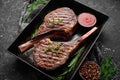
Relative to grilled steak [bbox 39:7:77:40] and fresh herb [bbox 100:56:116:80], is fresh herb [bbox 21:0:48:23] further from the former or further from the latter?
fresh herb [bbox 100:56:116:80]

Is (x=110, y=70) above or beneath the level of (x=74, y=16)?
beneath

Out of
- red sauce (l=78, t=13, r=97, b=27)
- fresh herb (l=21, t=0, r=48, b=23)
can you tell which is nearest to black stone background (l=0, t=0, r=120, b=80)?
fresh herb (l=21, t=0, r=48, b=23)

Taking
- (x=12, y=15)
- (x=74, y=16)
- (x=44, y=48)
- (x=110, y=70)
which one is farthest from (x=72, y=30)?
(x=12, y=15)

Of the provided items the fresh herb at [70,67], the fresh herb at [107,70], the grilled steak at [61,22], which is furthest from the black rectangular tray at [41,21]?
the fresh herb at [107,70]

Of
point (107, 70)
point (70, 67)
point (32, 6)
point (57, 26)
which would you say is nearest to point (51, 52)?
point (70, 67)

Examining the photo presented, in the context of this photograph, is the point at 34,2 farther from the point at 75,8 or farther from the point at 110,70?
the point at 110,70

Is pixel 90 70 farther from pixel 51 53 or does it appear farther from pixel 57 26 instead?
pixel 57 26
